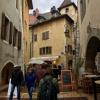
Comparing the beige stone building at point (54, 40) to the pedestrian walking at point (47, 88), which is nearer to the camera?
the pedestrian walking at point (47, 88)

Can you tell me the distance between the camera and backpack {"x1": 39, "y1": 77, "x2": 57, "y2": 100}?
7736 millimetres

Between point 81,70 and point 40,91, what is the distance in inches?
577

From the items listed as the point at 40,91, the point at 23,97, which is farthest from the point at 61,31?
the point at 40,91

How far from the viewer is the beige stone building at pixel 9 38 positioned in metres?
19.0

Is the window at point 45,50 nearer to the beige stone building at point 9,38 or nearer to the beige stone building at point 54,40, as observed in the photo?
the beige stone building at point 54,40

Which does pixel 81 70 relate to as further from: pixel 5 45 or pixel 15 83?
pixel 15 83

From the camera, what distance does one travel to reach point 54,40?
46.0 m

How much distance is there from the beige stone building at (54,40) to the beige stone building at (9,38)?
705 inches

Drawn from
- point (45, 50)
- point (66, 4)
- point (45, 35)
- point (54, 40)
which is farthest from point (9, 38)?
point (66, 4)

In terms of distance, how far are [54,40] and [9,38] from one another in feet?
82.0

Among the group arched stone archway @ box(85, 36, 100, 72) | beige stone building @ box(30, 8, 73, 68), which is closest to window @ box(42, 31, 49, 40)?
beige stone building @ box(30, 8, 73, 68)

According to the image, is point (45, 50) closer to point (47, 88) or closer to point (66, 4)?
point (66, 4)

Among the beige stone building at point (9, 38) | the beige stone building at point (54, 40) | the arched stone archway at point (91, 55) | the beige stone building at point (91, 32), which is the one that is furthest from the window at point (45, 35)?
the arched stone archway at point (91, 55)

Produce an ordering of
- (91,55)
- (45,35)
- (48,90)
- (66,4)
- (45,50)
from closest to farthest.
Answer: (48,90) < (91,55) < (45,50) < (45,35) < (66,4)
